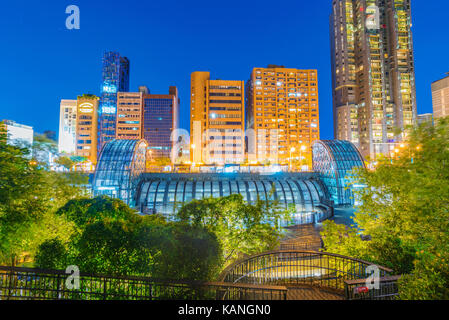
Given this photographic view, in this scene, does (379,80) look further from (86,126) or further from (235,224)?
(86,126)

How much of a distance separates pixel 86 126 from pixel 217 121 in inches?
2824

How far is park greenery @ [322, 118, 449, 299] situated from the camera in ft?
23.8

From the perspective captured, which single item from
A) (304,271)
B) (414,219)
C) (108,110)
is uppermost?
(108,110)

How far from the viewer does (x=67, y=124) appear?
498 ft

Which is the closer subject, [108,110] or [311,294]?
[311,294]

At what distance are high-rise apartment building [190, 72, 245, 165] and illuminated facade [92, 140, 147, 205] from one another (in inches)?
2869

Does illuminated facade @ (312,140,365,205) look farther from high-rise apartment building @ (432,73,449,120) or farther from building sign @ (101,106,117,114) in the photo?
building sign @ (101,106,117,114)

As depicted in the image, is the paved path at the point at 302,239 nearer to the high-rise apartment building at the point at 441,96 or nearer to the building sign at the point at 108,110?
the high-rise apartment building at the point at 441,96

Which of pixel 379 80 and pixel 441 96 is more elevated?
pixel 379 80

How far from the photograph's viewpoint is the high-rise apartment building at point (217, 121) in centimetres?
11331

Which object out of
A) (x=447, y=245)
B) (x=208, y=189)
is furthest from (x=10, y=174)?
(x=208, y=189)

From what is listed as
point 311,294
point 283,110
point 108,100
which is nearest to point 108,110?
point 108,100

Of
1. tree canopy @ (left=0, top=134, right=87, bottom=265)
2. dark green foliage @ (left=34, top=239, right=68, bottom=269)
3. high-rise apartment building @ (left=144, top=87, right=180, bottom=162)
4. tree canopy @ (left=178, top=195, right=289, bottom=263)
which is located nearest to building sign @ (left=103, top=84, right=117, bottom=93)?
high-rise apartment building @ (left=144, top=87, right=180, bottom=162)
